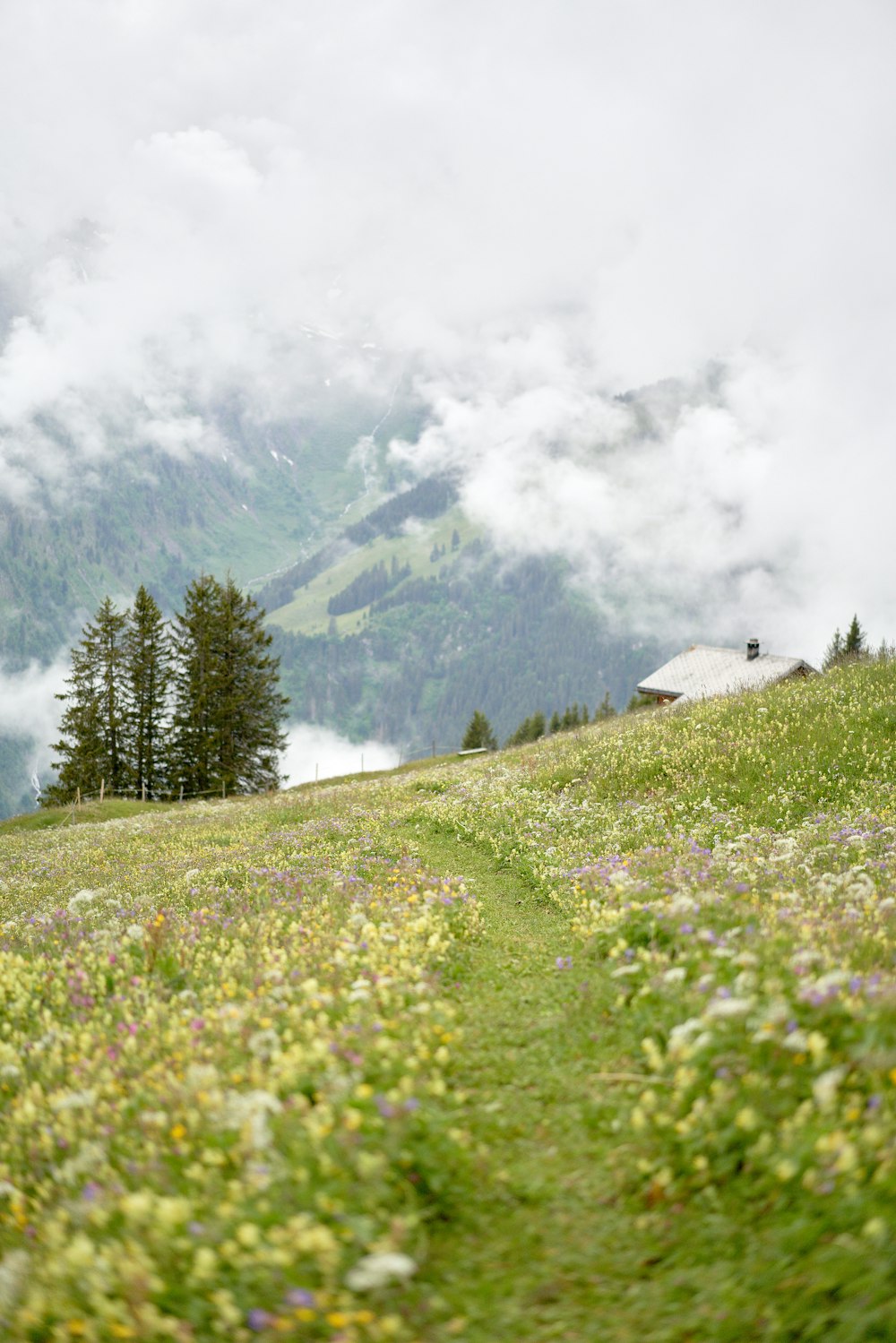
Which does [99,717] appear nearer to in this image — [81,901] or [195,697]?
[195,697]

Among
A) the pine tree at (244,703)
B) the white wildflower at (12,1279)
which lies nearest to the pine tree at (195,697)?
the pine tree at (244,703)

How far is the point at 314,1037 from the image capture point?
5867 mm

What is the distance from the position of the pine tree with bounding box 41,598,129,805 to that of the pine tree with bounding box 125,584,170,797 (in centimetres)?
67

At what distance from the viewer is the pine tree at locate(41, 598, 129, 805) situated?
61000 mm

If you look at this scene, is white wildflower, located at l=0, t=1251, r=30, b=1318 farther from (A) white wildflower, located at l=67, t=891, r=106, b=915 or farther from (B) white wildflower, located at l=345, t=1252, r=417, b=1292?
(A) white wildflower, located at l=67, t=891, r=106, b=915

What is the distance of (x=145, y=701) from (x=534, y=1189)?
63.2m

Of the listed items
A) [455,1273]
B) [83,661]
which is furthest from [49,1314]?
[83,661]

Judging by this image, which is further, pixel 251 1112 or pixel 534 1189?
pixel 251 1112

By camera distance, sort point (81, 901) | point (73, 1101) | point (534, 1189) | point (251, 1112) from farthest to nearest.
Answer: point (81, 901) < point (73, 1101) < point (251, 1112) < point (534, 1189)

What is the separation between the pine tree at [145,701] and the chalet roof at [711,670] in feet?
140

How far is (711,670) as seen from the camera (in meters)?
69.8

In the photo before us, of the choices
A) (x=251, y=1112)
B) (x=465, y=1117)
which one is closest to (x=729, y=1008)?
(x=465, y=1117)

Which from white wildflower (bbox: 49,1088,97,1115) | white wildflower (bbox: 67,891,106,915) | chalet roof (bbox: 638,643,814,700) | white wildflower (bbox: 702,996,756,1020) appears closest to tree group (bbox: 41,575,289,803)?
chalet roof (bbox: 638,643,814,700)

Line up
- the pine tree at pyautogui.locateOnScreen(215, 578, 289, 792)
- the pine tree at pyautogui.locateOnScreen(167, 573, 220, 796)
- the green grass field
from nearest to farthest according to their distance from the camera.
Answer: the green grass field < the pine tree at pyautogui.locateOnScreen(167, 573, 220, 796) < the pine tree at pyautogui.locateOnScreen(215, 578, 289, 792)
